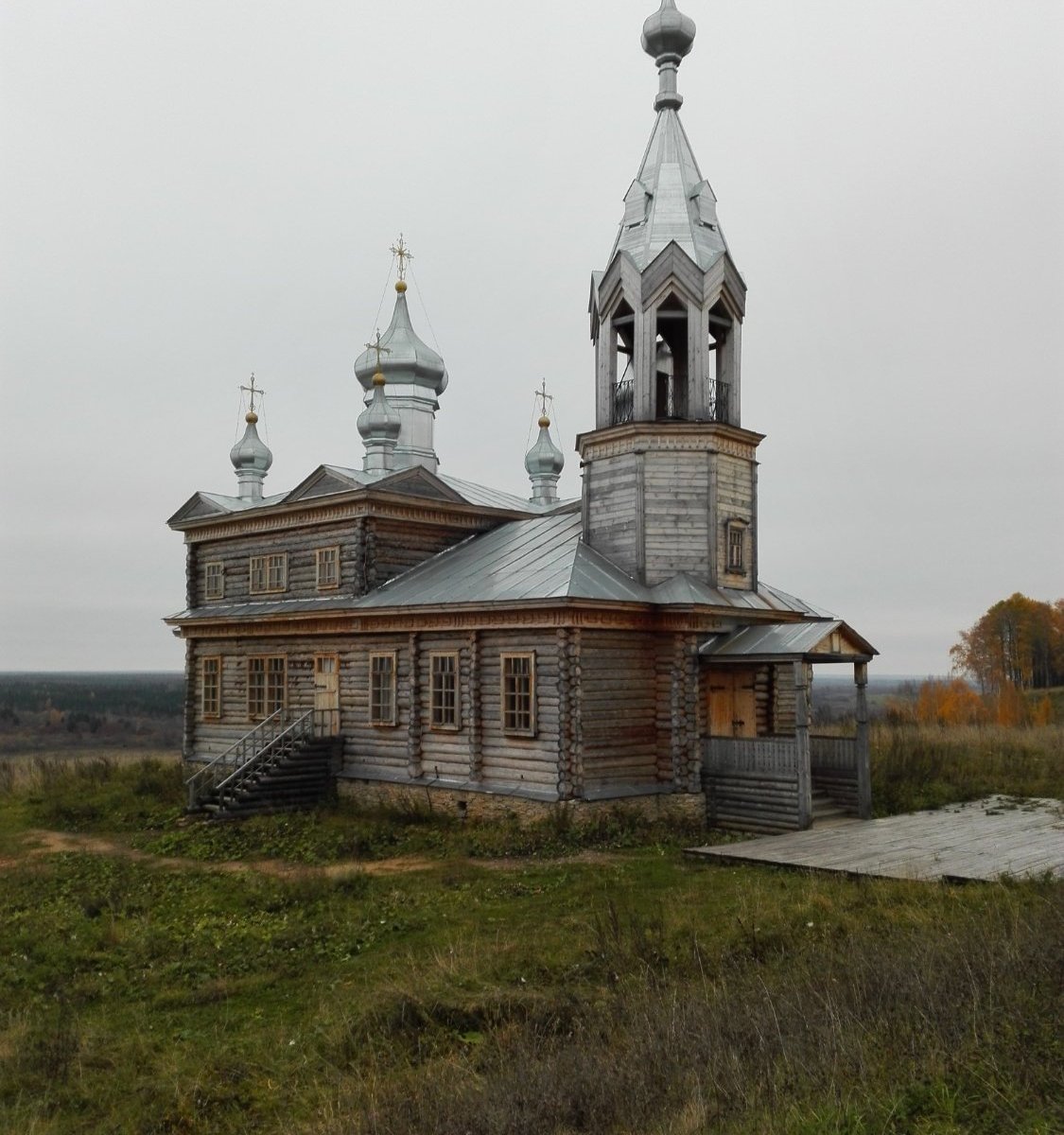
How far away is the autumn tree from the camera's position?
6469cm

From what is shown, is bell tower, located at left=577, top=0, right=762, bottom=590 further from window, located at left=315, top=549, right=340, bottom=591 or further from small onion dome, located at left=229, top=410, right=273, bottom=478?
small onion dome, located at left=229, top=410, right=273, bottom=478

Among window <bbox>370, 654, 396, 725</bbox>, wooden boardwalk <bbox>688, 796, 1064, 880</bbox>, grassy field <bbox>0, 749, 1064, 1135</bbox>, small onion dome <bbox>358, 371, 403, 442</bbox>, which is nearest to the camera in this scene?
grassy field <bbox>0, 749, 1064, 1135</bbox>

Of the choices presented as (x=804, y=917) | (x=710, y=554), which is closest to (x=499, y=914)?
(x=804, y=917)

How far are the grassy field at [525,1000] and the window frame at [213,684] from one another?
11.1m

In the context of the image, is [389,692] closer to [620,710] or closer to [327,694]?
[327,694]

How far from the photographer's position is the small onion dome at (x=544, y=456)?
34.8 meters

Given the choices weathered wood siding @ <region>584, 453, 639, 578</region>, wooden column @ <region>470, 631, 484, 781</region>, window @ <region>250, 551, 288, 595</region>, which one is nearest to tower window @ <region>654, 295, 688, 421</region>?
weathered wood siding @ <region>584, 453, 639, 578</region>

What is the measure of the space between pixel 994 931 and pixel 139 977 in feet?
26.9

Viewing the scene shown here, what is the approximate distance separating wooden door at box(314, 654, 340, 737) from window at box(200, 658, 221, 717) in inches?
179

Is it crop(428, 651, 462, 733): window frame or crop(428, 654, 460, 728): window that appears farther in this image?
crop(428, 654, 460, 728): window

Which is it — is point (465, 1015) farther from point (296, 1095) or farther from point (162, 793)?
point (162, 793)

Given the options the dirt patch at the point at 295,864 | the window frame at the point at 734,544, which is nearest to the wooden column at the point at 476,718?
the dirt patch at the point at 295,864

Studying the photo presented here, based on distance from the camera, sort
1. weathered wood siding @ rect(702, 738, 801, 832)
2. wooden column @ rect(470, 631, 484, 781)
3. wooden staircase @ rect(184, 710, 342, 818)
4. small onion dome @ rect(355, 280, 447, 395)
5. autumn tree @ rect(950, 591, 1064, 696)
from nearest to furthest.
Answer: weathered wood siding @ rect(702, 738, 801, 832), wooden column @ rect(470, 631, 484, 781), wooden staircase @ rect(184, 710, 342, 818), small onion dome @ rect(355, 280, 447, 395), autumn tree @ rect(950, 591, 1064, 696)

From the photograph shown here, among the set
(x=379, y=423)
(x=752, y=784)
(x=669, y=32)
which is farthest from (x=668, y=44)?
(x=752, y=784)
